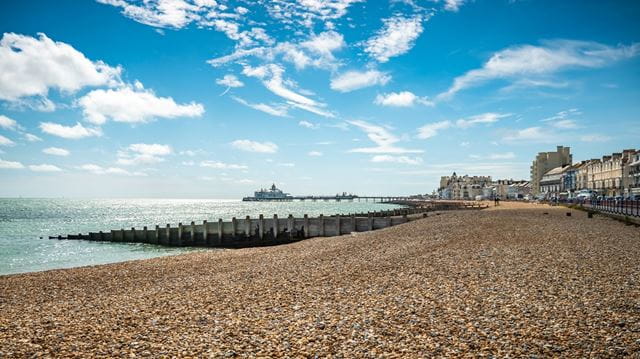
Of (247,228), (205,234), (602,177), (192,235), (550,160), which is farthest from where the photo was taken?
(550,160)

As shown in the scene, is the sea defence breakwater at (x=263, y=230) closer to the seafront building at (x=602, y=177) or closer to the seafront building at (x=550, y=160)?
the seafront building at (x=602, y=177)

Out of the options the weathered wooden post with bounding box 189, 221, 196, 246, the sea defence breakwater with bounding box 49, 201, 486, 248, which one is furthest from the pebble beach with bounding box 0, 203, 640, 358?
the weathered wooden post with bounding box 189, 221, 196, 246

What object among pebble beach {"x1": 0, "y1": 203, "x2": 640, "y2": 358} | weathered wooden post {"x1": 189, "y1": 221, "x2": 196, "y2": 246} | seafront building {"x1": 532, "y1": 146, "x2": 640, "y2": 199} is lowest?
weathered wooden post {"x1": 189, "y1": 221, "x2": 196, "y2": 246}

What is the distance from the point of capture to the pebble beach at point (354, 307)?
7102mm

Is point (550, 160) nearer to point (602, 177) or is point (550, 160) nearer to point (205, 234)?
point (602, 177)

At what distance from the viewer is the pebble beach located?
710cm

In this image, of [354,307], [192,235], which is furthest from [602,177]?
[354,307]

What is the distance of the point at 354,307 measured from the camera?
31.0 feet

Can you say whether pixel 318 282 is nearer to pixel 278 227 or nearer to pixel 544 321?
pixel 544 321

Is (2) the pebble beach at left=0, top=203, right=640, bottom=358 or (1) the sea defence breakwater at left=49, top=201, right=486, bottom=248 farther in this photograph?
(1) the sea defence breakwater at left=49, top=201, right=486, bottom=248

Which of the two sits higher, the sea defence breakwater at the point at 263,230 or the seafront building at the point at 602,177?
the seafront building at the point at 602,177

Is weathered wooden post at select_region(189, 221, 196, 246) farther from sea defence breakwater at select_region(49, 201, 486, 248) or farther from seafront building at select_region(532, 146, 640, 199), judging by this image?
seafront building at select_region(532, 146, 640, 199)

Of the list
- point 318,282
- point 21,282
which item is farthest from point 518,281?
point 21,282

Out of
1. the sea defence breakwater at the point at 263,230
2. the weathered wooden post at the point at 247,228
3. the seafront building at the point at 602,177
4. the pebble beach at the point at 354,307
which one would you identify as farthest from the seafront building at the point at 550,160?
the pebble beach at the point at 354,307
